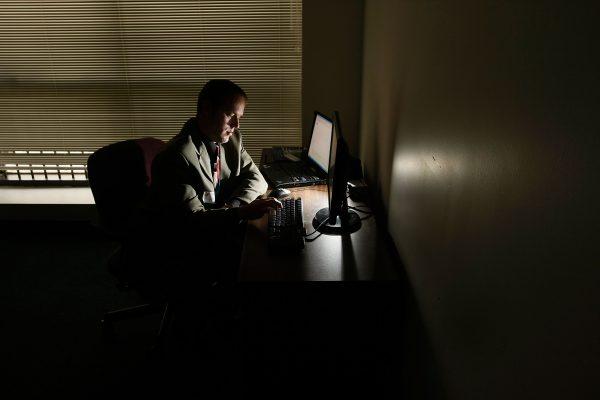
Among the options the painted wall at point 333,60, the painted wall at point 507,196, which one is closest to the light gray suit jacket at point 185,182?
the painted wall at point 507,196

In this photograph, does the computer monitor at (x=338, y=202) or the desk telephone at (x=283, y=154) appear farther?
the desk telephone at (x=283, y=154)

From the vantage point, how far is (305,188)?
251 cm

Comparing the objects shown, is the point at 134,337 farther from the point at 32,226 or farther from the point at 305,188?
the point at 32,226

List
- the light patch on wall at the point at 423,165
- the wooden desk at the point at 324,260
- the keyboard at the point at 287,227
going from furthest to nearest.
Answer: the keyboard at the point at 287,227, the wooden desk at the point at 324,260, the light patch on wall at the point at 423,165

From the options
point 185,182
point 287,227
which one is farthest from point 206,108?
point 287,227

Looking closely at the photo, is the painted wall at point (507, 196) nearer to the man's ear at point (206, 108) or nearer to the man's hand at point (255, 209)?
the man's hand at point (255, 209)

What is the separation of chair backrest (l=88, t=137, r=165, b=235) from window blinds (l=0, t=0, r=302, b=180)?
1176mm

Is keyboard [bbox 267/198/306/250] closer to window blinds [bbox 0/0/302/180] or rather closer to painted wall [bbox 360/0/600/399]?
Answer: painted wall [bbox 360/0/600/399]

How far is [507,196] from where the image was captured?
849 millimetres

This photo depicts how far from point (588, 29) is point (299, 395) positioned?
1667 millimetres

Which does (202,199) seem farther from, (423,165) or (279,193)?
(423,165)

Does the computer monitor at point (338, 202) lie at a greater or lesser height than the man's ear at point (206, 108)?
lesser

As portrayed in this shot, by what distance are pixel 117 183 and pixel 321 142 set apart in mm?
1041

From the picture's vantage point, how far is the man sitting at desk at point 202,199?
198 cm
